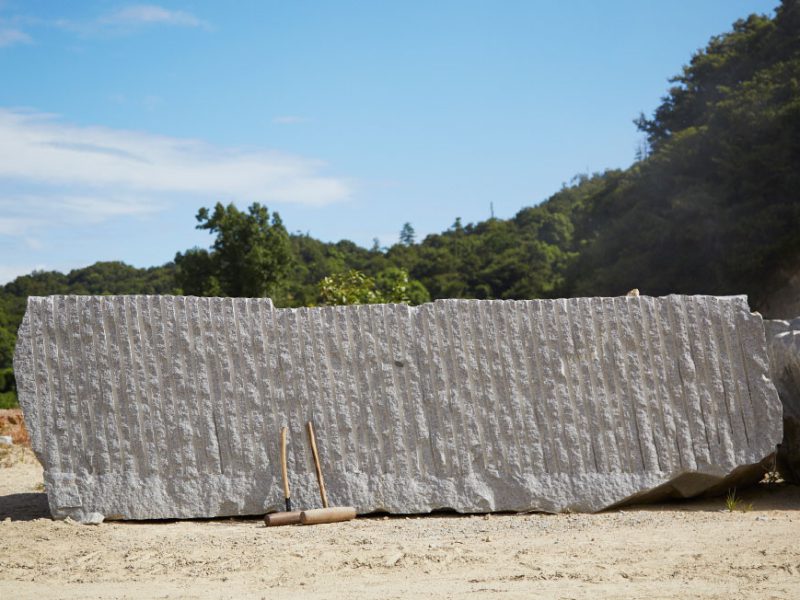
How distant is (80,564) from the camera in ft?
20.9

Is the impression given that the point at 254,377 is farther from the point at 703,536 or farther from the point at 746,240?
the point at 746,240

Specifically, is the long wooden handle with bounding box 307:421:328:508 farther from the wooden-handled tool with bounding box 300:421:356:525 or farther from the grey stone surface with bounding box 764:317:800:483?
the grey stone surface with bounding box 764:317:800:483

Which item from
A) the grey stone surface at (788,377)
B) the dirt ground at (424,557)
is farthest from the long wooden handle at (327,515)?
the grey stone surface at (788,377)

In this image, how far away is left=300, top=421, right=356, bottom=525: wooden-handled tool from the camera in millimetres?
7500

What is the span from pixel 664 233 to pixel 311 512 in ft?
65.7

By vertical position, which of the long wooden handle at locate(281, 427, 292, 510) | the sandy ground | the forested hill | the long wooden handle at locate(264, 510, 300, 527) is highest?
the forested hill

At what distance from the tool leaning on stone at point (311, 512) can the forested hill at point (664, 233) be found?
8566 millimetres

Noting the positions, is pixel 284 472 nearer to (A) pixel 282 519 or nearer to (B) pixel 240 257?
(A) pixel 282 519

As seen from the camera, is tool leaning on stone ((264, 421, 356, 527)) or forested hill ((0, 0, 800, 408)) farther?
forested hill ((0, 0, 800, 408))

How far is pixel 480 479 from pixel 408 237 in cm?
5721

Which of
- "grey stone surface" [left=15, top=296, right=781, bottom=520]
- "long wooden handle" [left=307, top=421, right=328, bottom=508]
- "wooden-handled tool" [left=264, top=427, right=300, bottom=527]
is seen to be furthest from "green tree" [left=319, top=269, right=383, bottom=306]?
"wooden-handled tool" [left=264, top=427, right=300, bottom=527]

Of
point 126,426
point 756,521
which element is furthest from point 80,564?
point 756,521

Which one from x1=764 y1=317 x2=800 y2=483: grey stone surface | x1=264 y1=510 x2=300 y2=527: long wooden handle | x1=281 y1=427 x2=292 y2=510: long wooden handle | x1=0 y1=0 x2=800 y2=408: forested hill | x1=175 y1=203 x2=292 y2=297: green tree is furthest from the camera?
x1=175 y1=203 x2=292 y2=297: green tree

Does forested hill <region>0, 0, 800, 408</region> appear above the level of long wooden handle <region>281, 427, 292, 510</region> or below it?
above
